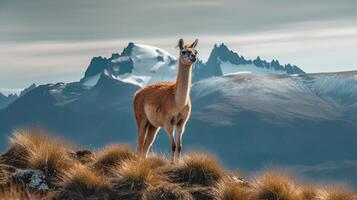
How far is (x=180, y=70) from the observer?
895 inches

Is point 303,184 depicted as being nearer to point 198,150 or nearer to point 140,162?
point 198,150

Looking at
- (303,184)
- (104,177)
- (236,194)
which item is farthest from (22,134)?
(303,184)

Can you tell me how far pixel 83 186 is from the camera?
16.4 m

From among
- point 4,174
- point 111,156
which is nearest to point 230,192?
point 111,156

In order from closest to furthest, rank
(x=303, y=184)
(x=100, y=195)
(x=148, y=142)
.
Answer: (x=100, y=195) → (x=303, y=184) → (x=148, y=142)

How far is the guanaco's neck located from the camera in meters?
21.8

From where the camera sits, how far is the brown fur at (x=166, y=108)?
21.8m

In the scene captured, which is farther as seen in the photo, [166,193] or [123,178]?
→ [123,178]

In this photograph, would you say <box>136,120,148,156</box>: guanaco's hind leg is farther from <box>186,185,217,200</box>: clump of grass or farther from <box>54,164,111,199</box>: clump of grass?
<box>54,164,111,199</box>: clump of grass

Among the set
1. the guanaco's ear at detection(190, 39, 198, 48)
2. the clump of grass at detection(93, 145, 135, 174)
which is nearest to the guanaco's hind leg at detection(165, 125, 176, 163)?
the clump of grass at detection(93, 145, 135, 174)

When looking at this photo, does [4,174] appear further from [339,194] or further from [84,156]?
[339,194]

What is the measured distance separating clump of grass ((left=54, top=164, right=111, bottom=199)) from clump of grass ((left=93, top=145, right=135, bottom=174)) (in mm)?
2254

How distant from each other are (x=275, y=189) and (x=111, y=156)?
5677 mm

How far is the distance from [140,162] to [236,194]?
3.02 meters
